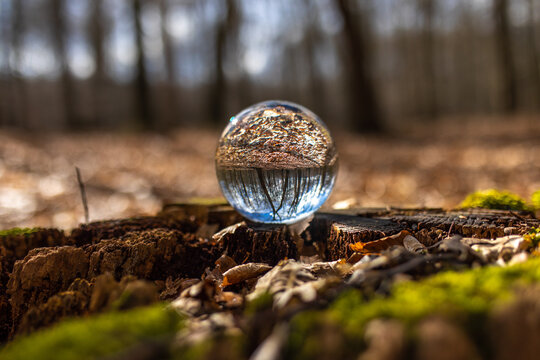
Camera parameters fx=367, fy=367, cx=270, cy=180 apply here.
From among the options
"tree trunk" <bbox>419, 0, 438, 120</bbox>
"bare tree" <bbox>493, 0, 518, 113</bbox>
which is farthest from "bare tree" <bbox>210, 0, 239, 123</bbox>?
"tree trunk" <bbox>419, 0, 438, 120</bbox>

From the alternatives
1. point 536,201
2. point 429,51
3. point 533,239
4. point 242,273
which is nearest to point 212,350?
point 242,273

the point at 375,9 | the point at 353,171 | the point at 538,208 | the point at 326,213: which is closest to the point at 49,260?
the point at 326,213

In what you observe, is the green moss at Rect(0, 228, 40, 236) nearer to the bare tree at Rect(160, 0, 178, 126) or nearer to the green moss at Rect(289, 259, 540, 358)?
the green moss at Rect(289, 259, 540, 358)

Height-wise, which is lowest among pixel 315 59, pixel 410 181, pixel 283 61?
pixel 410 181

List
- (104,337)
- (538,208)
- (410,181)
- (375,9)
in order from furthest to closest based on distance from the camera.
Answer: (375,9)
(410,181)
(538,208)
(104,337)

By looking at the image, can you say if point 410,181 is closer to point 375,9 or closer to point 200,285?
point 200,285

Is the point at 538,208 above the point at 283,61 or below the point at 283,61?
below

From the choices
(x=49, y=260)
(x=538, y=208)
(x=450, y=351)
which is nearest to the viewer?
(x=450, y=351)
